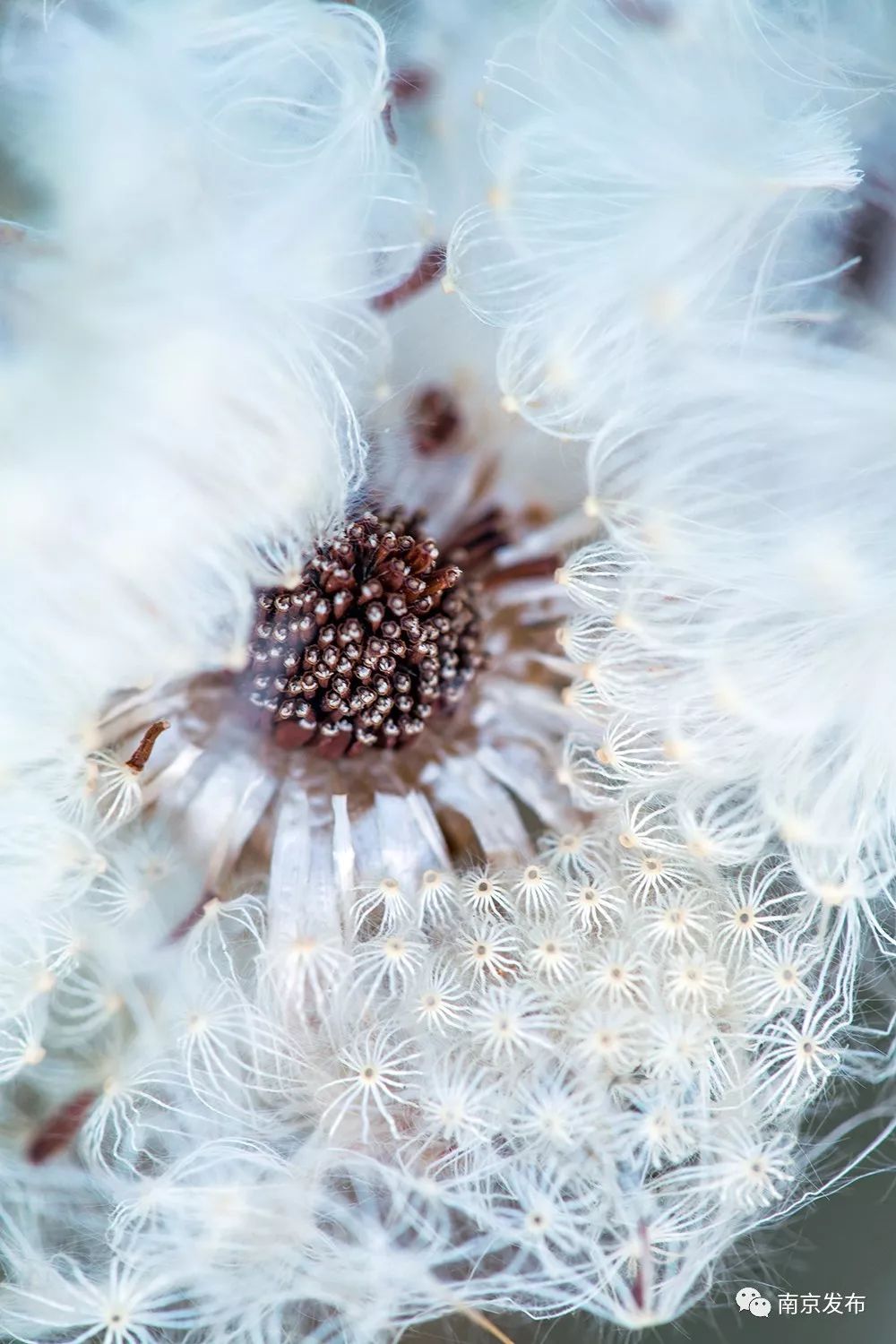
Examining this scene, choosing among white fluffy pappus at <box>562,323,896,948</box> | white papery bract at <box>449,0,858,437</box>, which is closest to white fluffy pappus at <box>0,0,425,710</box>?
white papery bract at <box>449,0,858,437</box>

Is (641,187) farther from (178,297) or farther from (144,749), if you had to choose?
(144,749)

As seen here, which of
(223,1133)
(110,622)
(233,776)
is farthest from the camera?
(233,776)

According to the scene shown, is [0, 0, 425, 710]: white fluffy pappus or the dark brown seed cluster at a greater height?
[0, 0, 425, 710]: white fluffy pappus

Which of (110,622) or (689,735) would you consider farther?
(689,735)

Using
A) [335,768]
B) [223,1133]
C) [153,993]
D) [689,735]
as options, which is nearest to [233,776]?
[335,768]

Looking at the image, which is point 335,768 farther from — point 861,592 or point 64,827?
point 861,592

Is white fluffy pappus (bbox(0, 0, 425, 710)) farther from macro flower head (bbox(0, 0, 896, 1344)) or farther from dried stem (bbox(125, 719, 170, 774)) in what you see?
dried stem (bbox(125, 719, 170, 774))

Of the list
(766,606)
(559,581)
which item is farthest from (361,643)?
(766,606)
